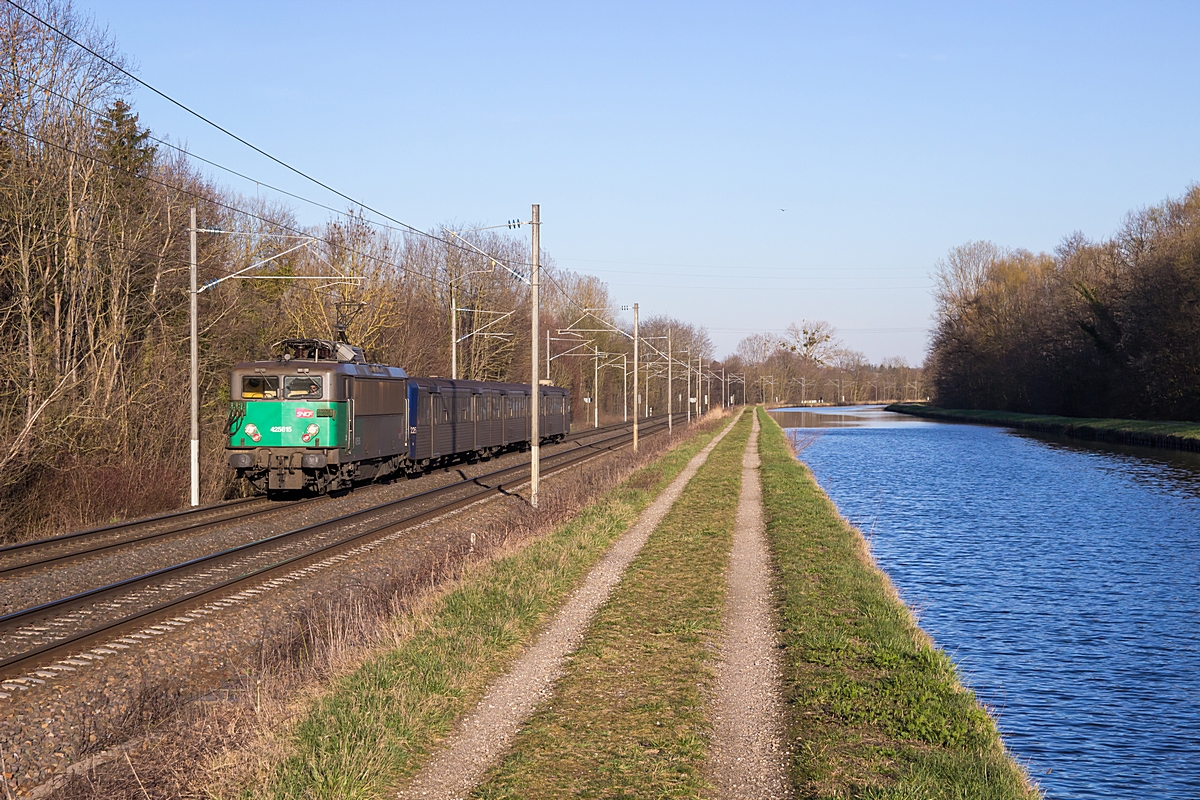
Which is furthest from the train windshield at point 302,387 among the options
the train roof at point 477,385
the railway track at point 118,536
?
the train roof at point 477,385

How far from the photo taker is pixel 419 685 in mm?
8539

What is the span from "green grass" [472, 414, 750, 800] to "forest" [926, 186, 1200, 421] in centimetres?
4791

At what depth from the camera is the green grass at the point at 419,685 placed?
6586 mm

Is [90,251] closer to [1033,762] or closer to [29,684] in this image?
[29,684]

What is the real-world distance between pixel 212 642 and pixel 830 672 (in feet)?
21.6

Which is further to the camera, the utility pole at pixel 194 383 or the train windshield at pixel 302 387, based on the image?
the train windshield at pixel 302 387

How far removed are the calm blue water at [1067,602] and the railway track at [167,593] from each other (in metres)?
9.05

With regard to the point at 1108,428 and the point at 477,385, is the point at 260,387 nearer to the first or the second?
the point at 477,385

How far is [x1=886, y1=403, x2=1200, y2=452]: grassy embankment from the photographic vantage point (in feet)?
165

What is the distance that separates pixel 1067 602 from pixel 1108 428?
1891 inches

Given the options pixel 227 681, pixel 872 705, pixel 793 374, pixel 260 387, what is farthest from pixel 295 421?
pixel 793 374

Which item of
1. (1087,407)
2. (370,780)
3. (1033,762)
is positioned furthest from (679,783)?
(1087,407)

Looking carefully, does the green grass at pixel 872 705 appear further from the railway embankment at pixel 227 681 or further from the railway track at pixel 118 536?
the railway track at pixel 118 536

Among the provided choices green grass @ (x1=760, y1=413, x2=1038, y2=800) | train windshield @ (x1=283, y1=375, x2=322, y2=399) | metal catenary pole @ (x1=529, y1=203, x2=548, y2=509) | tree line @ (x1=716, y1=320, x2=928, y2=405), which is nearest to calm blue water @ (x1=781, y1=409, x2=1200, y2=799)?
green grass @ (x1=760, y1=413, x2=1038, y2=800)
